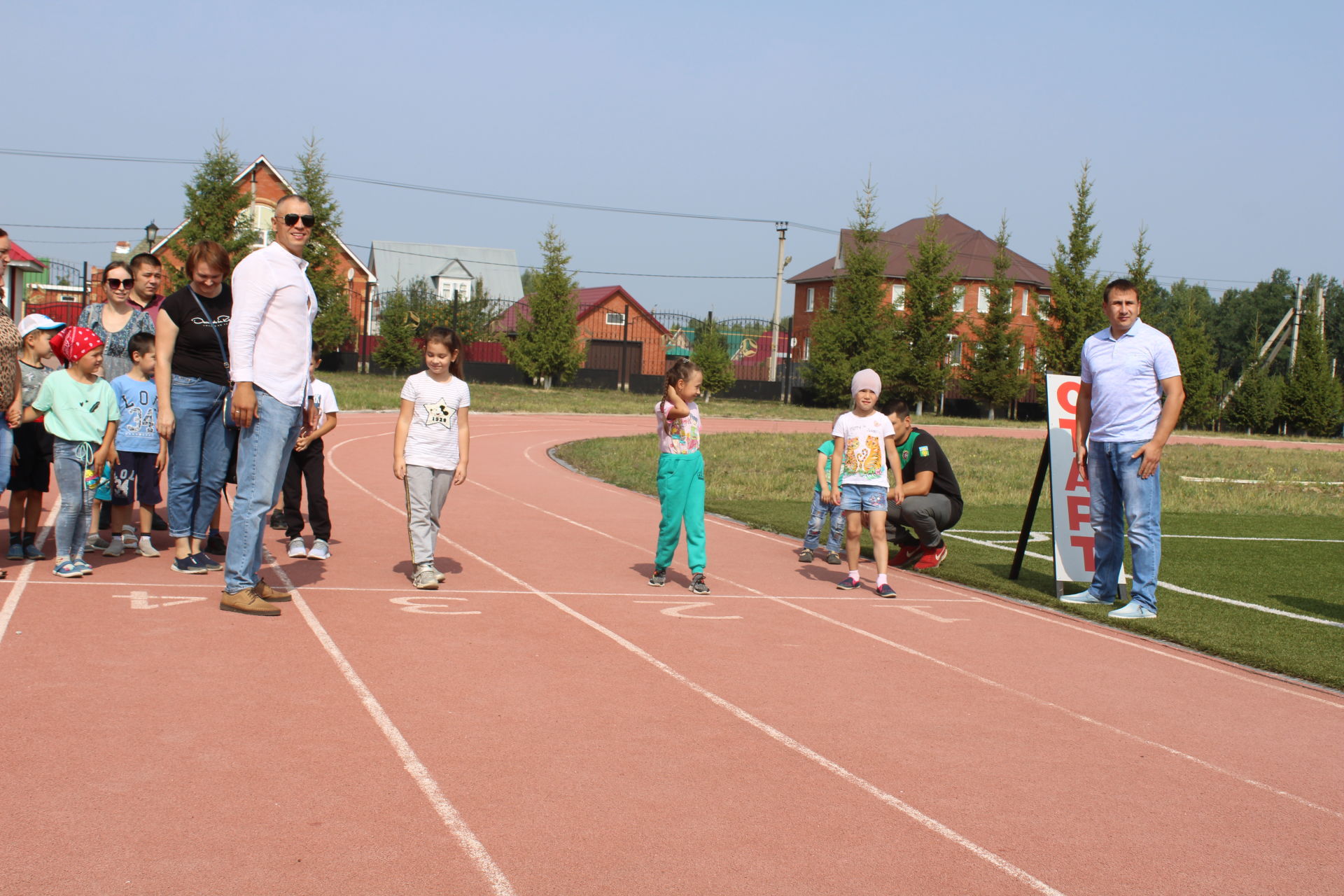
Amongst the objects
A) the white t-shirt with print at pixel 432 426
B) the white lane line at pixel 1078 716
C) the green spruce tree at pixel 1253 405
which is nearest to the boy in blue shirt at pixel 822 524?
the white lane line at pixel 1078 716

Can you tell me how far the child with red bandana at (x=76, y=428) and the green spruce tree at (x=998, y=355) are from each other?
37521 mm

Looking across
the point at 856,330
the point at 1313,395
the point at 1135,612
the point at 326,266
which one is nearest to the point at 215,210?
the point at 326,266

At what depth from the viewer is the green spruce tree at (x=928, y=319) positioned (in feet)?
132

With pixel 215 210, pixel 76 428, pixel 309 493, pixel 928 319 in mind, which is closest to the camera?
pixel 76 428

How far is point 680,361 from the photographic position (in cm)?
786

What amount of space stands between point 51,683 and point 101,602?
166 centimetres

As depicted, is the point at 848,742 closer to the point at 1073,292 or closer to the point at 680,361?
the point at 680,361

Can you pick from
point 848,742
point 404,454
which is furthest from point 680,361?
point 848,742

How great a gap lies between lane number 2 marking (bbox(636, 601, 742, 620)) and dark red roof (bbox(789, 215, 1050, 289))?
168 feet

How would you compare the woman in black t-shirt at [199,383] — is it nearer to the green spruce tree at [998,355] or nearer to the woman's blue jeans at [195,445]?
the woman's blue jeans at [195,445]

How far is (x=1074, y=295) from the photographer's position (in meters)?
40.2

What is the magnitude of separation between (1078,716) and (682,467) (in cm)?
334

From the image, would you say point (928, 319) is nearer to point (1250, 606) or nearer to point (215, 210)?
point (215, 210)

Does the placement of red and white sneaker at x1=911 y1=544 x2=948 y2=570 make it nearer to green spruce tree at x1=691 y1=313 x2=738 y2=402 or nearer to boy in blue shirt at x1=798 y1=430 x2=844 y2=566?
boy in blue shirt at x1=798 y1=430 x2=844 y2=566
